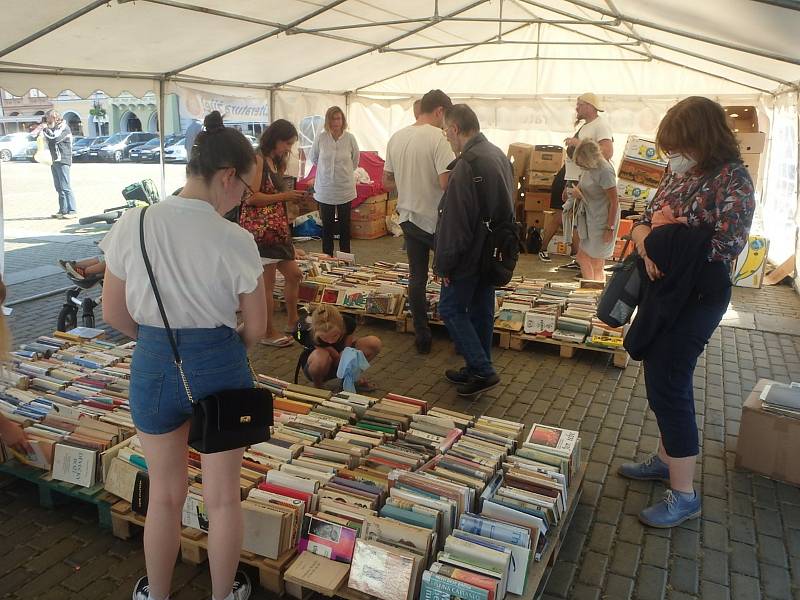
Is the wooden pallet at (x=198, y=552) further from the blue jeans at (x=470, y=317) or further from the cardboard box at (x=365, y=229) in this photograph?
the cardboard box at (x=365, y=229)

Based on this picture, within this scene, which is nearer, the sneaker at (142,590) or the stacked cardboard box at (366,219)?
the sneaker at (142,590)

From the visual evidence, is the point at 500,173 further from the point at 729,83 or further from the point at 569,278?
the point at 729,83

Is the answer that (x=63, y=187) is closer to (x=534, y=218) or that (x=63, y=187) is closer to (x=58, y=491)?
(x=534, y=218)

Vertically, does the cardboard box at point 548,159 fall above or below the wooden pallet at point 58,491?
above

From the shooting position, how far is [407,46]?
9969mm

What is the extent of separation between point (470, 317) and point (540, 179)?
6288 millimetres

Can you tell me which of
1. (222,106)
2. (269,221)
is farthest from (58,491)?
(222,106)

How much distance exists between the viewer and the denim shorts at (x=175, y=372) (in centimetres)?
204

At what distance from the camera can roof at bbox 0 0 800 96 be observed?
5.86 m

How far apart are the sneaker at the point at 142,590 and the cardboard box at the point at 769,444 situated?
319 cm

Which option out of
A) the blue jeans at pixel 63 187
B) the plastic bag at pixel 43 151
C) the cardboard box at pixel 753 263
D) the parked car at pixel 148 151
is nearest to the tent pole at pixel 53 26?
the cardboard box at pixel 753 263

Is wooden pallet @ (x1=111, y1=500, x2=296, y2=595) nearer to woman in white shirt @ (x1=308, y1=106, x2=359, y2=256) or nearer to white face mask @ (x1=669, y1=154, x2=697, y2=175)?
white face mask @ (x1=669, y1=154, x2=697, y2=175)

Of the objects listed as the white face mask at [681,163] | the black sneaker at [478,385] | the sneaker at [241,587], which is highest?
the white face mask at [681,163]

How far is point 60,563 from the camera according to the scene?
9.39 ft
